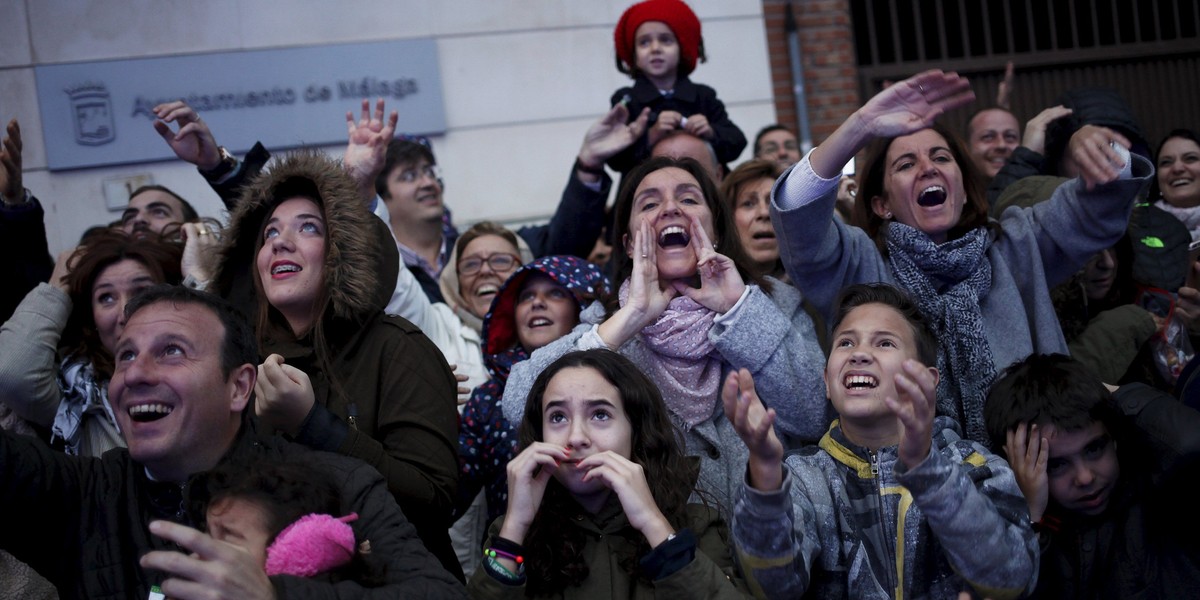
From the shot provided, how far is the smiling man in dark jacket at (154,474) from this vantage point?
273 cm

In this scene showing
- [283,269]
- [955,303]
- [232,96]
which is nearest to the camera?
[283,269]

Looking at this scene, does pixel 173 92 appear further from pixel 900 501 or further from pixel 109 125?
pixel 900 501

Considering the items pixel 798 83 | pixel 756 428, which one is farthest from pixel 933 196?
pixel 798 83

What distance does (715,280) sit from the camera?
3.62 metres

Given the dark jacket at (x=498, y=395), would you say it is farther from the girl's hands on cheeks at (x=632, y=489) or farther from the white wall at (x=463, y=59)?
the white wall at (x=463, y=59)

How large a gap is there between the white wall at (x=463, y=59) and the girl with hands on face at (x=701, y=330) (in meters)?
4.04

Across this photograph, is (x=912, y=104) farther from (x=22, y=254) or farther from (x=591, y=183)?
(x=22, y=254)

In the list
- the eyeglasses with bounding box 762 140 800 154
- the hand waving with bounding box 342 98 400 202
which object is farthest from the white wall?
the hand waving with bounding box 342 98 400 202

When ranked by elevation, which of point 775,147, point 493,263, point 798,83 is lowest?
point 493,263

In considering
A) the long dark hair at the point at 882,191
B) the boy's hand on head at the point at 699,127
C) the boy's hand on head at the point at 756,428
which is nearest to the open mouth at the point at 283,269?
the boy's hand on head at the point at 756,428

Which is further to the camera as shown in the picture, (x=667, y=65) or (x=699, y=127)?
(x=667, y=65)

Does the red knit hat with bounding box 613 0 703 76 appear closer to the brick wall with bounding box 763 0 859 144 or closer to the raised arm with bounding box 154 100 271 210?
the raised arm with bounding box 154 100 271 210

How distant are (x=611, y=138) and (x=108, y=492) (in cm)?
266

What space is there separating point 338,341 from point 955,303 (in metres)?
1.85
